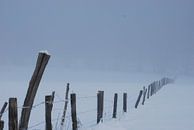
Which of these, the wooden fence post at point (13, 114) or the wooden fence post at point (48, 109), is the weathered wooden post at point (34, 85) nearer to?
the wooden fence post at point (13, 114)

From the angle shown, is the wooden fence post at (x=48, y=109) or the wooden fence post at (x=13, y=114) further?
the wooden fence post at (x=48, y=109)

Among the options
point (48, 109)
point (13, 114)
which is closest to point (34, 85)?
point (13, 114)

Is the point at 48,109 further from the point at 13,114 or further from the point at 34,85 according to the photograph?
the point at 13,114

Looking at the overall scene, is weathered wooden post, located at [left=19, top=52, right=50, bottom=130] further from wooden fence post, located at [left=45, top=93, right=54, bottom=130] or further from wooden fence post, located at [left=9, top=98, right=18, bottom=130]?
wooden fence post, located at [left=45, top=93, right=54, bottom=130]

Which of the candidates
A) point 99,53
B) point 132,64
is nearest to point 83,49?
point 99,53

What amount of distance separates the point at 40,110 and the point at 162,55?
172m

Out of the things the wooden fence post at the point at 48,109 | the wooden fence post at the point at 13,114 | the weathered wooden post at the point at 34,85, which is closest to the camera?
the wooden fence post at the point at 13,114

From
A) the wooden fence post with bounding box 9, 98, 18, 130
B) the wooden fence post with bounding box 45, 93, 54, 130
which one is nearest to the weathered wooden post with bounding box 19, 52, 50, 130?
the wooden fence post with bounding box 9, 98, 18, 130

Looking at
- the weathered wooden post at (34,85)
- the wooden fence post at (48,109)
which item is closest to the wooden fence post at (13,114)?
the weathered wooden post at (34,85)

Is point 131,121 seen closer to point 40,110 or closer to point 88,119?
point 88,119

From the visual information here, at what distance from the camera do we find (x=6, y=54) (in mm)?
169125

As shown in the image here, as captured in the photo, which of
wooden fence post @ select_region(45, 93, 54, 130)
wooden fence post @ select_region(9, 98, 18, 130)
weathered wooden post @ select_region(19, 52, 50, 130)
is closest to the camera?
wooden fence post @ select_region(9, 98, 18, 130)

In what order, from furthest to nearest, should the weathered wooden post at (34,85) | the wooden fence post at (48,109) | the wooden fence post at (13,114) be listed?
the wooden fence post at (48,109)
the weathered wooden post at (34,85)
the wooden fence post at (13,114)

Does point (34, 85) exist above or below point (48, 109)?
above
